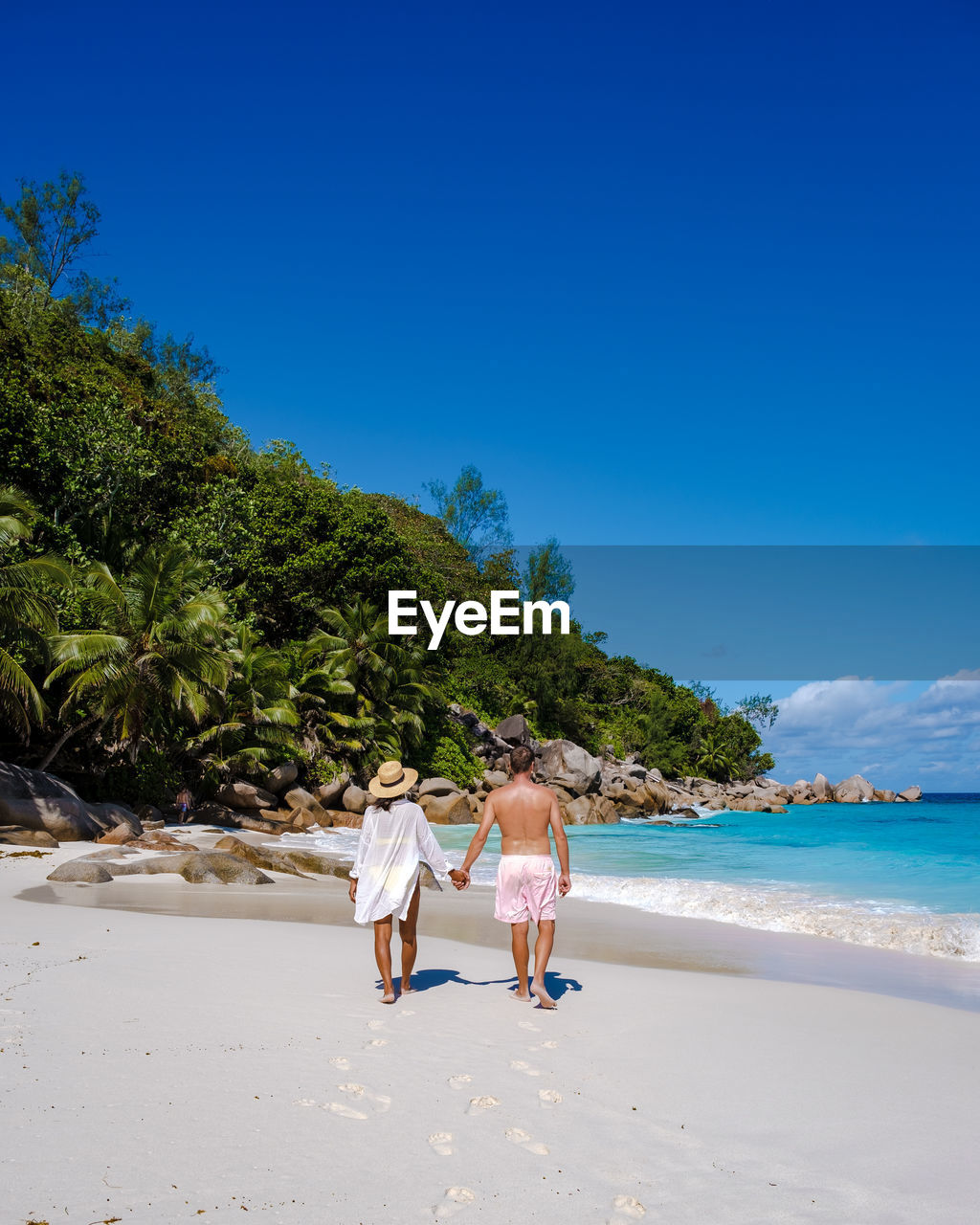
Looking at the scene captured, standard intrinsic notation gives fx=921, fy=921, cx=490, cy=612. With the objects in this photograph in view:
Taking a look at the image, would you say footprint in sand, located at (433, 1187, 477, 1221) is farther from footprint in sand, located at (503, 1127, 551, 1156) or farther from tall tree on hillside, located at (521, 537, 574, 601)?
tall tree on hillside, located at (521, 537, 574, 601)

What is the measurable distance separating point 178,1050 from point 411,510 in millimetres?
50295

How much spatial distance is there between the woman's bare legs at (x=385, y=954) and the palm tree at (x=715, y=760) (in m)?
56.8

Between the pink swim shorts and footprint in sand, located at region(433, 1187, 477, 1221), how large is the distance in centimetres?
315

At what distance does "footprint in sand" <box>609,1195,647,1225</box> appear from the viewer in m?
3.05

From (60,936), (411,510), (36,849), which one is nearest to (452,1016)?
(60,936)

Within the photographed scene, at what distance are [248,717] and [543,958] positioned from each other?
21.6 metres

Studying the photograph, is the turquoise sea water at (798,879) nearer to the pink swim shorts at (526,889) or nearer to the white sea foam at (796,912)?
the white sea foam at (796,912)

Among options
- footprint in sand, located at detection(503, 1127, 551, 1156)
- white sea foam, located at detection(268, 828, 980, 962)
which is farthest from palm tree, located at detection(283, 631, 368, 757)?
footprint in sand, located at detection(503, 1127, 551, 1156)

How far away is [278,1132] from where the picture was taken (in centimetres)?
352

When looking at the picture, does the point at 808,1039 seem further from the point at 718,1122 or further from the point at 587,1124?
the point at 587,1124

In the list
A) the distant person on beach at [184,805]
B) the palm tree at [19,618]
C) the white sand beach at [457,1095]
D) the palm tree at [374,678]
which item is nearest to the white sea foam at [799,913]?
the white sand beach at [457,1095]

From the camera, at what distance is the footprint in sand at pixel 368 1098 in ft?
12.7

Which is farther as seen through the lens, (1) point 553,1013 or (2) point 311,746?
(2) point 311,746
